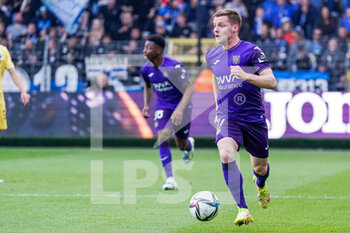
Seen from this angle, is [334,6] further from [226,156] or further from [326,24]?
[226,156]

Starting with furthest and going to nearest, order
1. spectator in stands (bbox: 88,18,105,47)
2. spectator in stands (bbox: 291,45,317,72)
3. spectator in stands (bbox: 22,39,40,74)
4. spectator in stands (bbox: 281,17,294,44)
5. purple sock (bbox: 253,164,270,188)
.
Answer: spectator in stands (bbox: 88,18,105,47) < spectator in stands (bbox: 281,17,294,44) < spectator in stands (bbox: 22,39,40,74) < spectator in stands (bbox: 291,45,317,72) < purple sock (bbox: 253,164,270,188)

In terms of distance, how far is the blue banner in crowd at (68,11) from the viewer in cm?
1717

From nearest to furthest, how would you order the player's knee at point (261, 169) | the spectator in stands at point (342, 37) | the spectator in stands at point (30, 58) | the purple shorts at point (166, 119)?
the player's knee at point (261, 169), the purple shorts at point (166, 119), the spectator in stands at point (342, 37), the spectator in stands at point (30, 58)

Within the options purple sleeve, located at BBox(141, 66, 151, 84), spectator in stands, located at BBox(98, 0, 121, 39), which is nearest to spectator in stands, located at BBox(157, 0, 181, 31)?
spectator in stands, located at BBox(98, 0, 121, 39)

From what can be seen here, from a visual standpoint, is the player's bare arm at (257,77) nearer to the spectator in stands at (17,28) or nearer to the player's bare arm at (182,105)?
the player's bare arm at (182,105)

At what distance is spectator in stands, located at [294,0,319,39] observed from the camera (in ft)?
57.1

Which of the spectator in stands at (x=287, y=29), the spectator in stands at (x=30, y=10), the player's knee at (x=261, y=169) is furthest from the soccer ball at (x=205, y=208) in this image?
the spectator in stands at (x=30, y=10)

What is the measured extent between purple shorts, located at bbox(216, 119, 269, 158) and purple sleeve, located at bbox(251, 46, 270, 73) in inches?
21.2

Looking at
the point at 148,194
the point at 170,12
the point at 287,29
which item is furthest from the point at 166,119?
the point at 170,12

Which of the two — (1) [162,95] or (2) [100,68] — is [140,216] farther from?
(2) [100,68]

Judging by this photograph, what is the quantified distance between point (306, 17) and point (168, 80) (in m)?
8.67

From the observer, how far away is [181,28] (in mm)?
17484

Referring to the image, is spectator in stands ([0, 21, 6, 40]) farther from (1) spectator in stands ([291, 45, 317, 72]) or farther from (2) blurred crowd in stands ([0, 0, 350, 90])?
(1) spectator in stands ([291, 45, 317, 72])

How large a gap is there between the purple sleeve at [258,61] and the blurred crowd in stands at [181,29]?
30.2 ft
